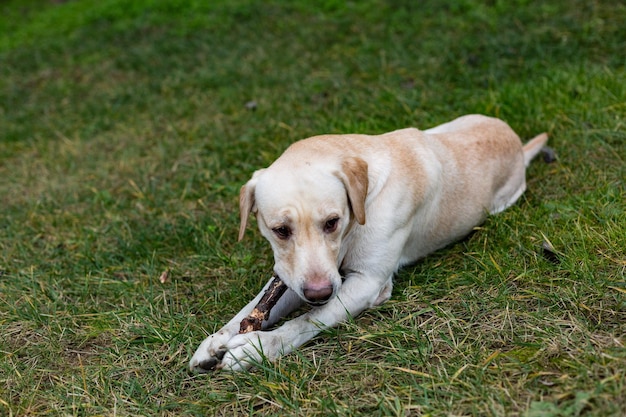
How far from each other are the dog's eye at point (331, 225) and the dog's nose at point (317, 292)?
12.6 inches

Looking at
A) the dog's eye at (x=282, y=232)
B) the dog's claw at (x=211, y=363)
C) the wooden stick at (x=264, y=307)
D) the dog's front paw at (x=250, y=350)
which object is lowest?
the dog's claw at (x=211, y=363)

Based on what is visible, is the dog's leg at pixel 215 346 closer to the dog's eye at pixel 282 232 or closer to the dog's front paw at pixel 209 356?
the dog's front paw at pixel 209 356

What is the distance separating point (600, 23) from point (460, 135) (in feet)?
10.9

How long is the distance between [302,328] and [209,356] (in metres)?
0.50

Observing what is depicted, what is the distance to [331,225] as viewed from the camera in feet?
10.8

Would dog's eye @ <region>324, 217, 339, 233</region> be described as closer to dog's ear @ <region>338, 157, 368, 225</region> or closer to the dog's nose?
dog's ear @ <region>338, 157, 368, 225</region>

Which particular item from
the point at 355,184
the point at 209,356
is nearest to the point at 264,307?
the point at 209,356

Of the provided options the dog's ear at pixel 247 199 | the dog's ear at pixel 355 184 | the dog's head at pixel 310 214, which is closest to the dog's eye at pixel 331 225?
the dog's head at pixel 310 214

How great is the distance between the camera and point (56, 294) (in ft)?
13.6

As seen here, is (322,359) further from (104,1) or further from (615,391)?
(104,1)

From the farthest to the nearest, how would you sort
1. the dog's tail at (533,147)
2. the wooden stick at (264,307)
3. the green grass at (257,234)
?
1. the dog's tail at (533,147)
2. the wooden stick at (264,307)
3. the green grass at (257,234)

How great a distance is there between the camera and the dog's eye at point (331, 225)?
129 inches

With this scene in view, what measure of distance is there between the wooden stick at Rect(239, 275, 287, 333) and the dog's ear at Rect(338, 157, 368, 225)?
57 cm

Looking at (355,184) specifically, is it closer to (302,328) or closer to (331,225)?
(331,225)
